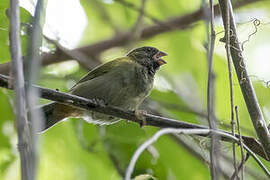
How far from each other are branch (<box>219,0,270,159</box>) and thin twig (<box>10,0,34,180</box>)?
1.25 metres

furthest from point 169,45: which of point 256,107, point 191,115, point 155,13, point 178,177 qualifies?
point 256,107

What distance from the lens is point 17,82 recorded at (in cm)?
161

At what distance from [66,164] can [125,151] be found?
2.41 ft

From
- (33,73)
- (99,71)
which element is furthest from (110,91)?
(33,73)

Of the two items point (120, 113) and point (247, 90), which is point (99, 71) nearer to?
point (120, 113)

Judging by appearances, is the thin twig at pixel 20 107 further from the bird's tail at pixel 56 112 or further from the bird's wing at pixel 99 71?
the bird's wing at pixel 99 71

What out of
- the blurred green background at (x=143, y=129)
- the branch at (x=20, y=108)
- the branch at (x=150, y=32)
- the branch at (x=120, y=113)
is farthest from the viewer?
the branch at (x=150, y=32)

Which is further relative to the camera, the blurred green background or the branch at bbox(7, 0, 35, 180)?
the blurred green background

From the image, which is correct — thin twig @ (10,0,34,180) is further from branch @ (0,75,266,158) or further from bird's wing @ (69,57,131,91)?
bird's wing @ (69,57,131,91)

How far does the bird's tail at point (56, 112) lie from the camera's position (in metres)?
4.39

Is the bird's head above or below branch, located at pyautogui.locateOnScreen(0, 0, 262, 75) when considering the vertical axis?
below

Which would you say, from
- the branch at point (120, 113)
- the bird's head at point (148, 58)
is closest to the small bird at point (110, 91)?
the bird's head at point (148, 58)

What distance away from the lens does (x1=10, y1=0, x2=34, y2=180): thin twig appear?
4.69 ft

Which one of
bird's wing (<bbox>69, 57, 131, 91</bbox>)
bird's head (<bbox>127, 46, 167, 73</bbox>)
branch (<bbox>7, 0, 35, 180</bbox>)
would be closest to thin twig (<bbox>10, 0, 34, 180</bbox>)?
branch (<bbox>7, 0, 35, 180</bbox>)
